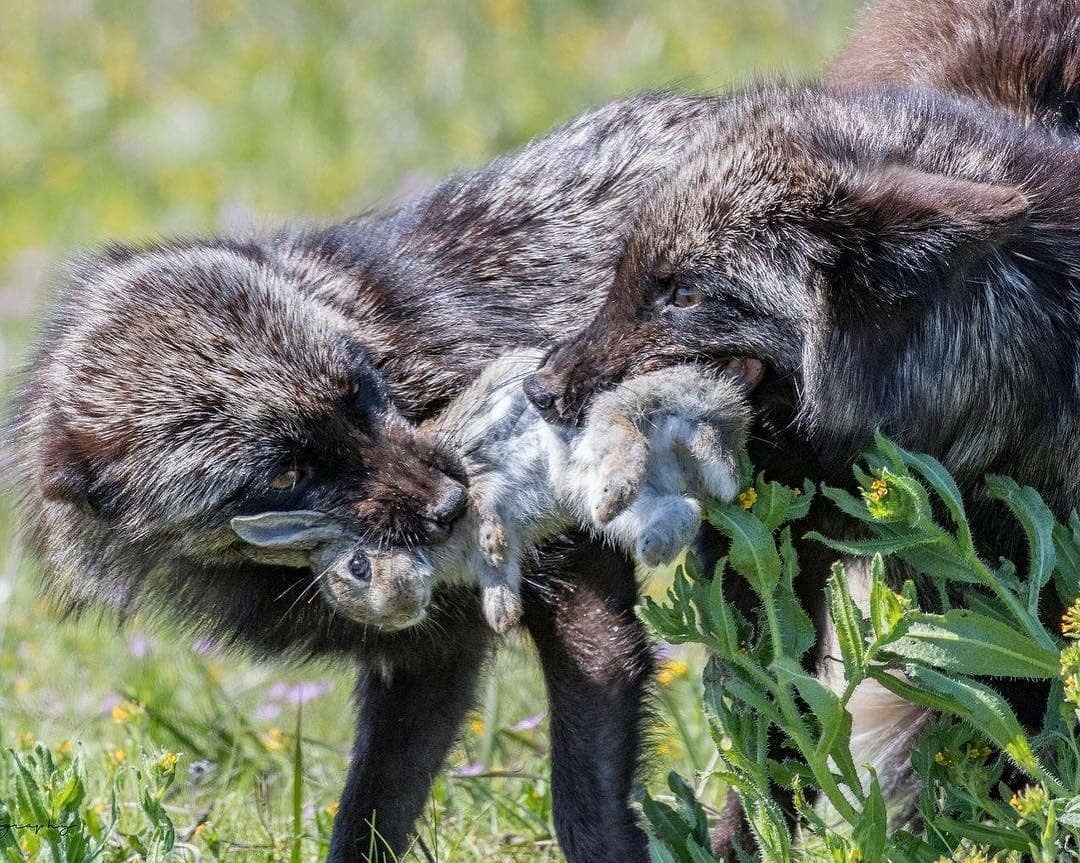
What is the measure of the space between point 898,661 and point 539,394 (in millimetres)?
908

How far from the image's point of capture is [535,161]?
4.33m

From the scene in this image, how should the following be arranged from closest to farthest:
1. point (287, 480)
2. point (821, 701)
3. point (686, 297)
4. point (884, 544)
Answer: point (821, 701)
point (884, 544)
point (686, 297)
point (287, 480)

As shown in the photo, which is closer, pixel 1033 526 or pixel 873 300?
pixel 1033 526

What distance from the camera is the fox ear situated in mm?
3125

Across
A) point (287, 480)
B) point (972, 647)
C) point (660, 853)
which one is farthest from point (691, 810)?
point (287, 480)

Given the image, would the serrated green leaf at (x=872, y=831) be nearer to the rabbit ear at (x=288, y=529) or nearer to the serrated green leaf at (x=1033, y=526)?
the serrated green leaf at (x=1033, y=526)

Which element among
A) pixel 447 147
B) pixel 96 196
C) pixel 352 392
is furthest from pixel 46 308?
pixel 96 196

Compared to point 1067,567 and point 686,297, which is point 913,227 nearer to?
point 686,297

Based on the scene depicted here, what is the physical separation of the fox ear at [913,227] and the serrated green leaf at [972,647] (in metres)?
0.72

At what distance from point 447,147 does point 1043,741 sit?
7261mm

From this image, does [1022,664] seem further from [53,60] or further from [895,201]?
[53,60]

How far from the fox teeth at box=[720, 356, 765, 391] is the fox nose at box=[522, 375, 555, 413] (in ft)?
1.22

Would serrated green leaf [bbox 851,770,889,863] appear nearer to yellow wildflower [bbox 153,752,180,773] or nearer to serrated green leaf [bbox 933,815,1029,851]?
serrated green leaf [bbox 933,815,1029,851]

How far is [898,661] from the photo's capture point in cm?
290
